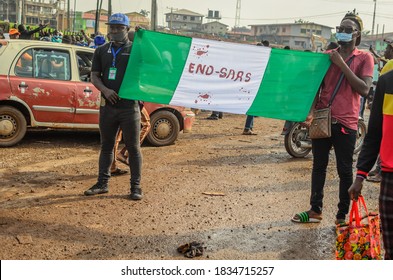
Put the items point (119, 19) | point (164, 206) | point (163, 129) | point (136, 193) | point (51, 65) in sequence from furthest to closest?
1. point (163, 129)
2. point (51, 65)
3. point (136, 193)
4. point (164, 206)
5. point (119, 19)

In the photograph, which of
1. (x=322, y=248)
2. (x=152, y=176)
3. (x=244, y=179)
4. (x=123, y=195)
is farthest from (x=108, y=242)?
(x=244, y=179)

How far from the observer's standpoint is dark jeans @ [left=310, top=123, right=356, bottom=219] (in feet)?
15.7

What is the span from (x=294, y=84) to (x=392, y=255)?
2.63 metres

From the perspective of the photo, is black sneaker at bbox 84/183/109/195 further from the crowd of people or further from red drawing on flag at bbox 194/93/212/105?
red drawing on flag at bbox 194/93/212/105

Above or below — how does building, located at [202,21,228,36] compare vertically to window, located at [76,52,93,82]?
above

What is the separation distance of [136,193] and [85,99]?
3.19m

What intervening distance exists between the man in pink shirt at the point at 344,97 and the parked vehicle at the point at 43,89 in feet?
15.2

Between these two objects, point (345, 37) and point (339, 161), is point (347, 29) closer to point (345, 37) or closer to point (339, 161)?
point (345, 37)

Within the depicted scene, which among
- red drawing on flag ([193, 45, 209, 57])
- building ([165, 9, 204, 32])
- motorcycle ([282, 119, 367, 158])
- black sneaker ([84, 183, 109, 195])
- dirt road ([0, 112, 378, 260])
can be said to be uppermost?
building ([165, 9, 204, 32])

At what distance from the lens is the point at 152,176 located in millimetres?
6875

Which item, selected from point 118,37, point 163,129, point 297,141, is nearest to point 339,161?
point 118,37

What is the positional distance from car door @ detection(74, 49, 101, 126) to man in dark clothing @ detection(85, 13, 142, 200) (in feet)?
9.26

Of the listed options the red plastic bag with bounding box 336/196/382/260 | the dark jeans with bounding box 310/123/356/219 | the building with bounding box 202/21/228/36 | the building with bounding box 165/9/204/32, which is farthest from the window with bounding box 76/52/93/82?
the building with bounding box 202/21/228/36

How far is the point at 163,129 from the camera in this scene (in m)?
8.99
